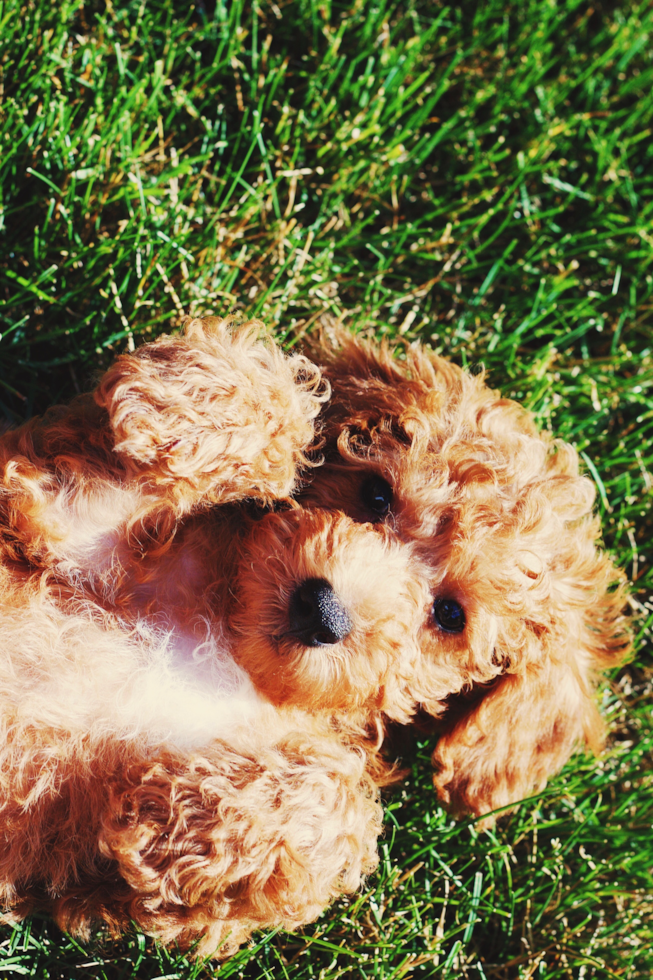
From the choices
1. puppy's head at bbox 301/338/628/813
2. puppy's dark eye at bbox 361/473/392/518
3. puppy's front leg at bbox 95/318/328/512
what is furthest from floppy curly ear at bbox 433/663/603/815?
puppy's front leg at bbox 95/318/328/512

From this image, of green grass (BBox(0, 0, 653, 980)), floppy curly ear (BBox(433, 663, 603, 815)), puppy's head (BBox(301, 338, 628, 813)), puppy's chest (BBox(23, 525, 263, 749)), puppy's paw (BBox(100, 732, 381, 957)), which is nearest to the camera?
puppy's paw (BBox(100, 732, 381, 957))

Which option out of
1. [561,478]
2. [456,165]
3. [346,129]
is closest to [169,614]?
[561,478]

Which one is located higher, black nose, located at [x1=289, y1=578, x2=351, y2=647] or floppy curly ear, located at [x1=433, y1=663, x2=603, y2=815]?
black nose, located at [x1=289, y1=578, x2=351, y2=647]

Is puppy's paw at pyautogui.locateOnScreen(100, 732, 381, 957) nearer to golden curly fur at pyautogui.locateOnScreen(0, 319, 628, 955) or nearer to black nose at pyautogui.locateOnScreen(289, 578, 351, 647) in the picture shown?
golden curly fur at pyautogui.locateOnScreen(0, 319, 628, 955)

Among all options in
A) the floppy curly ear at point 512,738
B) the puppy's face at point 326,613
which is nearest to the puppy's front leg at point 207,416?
the puppy's face at point 326,613

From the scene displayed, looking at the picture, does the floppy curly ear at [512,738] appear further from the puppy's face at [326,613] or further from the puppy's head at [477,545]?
the puppy's face at [326,613]

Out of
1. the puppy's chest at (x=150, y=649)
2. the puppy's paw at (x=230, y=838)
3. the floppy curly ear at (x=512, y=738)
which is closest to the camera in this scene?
the puppy's paw at (x=230, y=838)

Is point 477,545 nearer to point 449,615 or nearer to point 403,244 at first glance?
point 449,615
